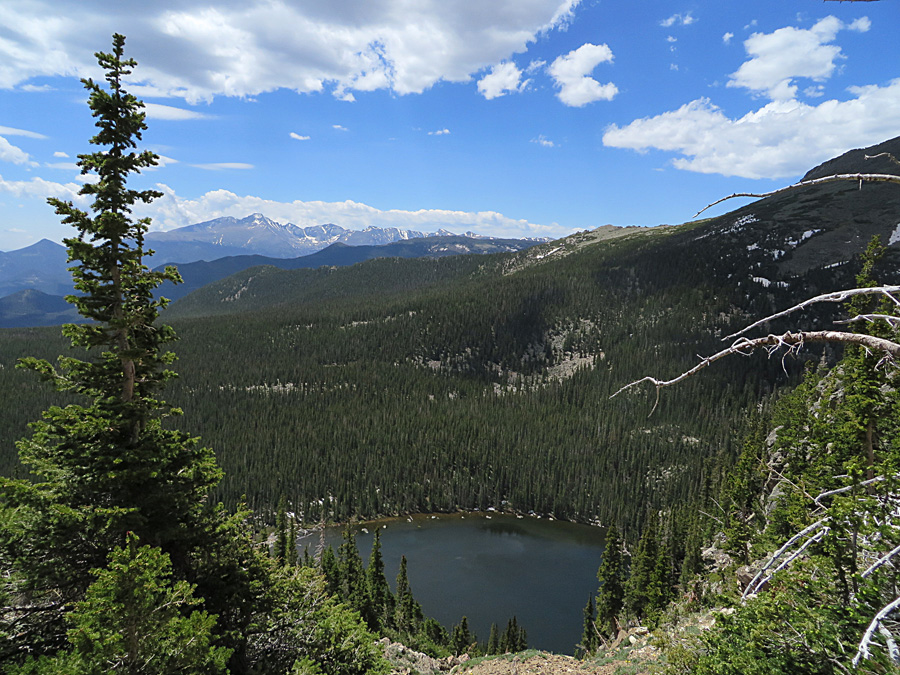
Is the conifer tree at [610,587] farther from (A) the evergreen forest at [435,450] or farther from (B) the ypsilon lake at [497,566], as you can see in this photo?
(B) the ypsilon lake at [497,566]

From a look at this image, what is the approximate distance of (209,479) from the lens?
995 cm

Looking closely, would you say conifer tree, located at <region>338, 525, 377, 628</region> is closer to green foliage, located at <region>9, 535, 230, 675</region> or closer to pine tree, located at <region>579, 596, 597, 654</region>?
pine tree, located at <region>579, 596, 597, 654</region>

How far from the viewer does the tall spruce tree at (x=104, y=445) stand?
8.17m

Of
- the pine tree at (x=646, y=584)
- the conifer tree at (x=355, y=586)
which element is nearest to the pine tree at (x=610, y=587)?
the pine tree at (x=646, y=584)

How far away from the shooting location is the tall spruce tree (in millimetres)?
8172

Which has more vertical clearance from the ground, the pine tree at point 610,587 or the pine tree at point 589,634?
the pine tree at point 610,587

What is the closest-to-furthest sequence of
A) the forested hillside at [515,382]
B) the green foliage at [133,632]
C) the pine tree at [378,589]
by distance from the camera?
the green foliage at [133,632], the pine tree at [378,589], the forested hillside at [515,382]

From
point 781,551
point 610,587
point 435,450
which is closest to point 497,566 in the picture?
point 610,587

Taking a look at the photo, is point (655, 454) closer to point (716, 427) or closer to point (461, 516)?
point (716, 427)

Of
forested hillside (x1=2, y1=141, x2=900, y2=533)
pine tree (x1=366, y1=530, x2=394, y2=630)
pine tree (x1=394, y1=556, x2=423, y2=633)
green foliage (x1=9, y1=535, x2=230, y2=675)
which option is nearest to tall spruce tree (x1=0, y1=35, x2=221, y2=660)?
green foliage (x1=9, y1=535, x2=230, y2=675)

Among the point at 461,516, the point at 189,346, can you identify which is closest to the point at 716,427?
the point at 461,516

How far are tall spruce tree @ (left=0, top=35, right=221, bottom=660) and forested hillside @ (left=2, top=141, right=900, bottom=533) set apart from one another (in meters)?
72.1

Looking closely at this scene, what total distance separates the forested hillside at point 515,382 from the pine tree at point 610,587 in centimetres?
3171

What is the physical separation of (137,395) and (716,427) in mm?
120711
